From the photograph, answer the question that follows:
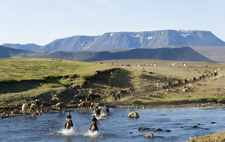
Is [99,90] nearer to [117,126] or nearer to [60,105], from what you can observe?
[60,105]

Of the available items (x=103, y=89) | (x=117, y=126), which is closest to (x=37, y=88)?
(x=103, y=89)

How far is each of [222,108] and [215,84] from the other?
25635 millimetres

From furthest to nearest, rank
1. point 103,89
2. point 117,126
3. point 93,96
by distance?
point 103,89 → point 93,96 → point 117,126

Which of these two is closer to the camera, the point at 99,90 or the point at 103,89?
the point at 99,90

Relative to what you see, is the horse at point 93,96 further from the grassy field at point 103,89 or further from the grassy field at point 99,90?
the grassy field at point 103,89

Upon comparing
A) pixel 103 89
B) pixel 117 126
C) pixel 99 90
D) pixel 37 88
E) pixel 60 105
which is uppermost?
pixel 37 88

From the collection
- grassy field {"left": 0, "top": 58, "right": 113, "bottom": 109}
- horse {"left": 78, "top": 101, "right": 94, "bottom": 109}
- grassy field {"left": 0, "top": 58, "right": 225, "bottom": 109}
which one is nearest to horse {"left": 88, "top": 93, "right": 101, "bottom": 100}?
grassy field {"left": 0, "top": 58, "right": 225, "bottom": 109}

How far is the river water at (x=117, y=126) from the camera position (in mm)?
34350

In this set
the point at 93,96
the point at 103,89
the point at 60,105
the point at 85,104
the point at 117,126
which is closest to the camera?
the point at 117,126

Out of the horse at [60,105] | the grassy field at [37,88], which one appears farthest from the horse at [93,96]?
the horse at [60,105]

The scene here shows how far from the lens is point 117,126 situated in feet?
133

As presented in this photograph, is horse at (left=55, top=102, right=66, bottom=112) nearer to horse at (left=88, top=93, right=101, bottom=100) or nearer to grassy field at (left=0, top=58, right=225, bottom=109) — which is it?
grassy field at (left=0, top=58, right=225, bottom=109)

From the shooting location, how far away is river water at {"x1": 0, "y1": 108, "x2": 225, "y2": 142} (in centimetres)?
3435

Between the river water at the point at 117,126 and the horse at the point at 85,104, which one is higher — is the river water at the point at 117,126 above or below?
below
